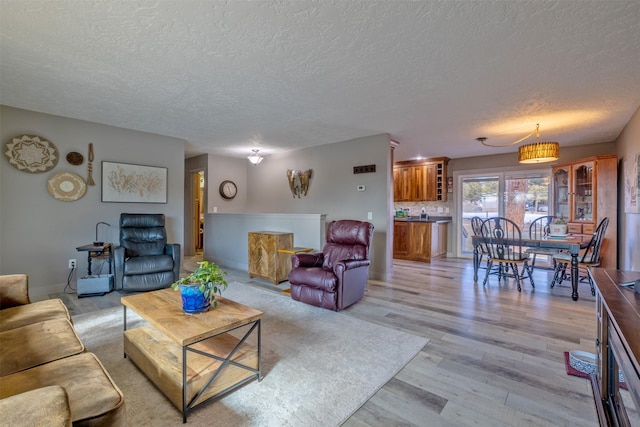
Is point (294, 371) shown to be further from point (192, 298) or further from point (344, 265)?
point (344, 265)

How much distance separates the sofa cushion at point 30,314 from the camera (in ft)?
6.02

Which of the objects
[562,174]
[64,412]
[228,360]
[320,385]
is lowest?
[320,385]

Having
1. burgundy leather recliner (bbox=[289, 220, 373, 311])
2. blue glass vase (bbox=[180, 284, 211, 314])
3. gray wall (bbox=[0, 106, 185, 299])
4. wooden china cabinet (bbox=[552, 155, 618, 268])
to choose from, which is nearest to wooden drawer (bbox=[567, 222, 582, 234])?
wooden china cabinet (bbox=[552, 155, 618, 268])

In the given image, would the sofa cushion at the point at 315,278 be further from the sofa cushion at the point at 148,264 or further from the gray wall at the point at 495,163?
the gray wall at the point at 495,163

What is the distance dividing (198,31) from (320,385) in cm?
254

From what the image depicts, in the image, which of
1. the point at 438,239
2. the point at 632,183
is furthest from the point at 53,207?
the point at 632,183

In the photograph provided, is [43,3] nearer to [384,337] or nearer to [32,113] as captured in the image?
[32,113]

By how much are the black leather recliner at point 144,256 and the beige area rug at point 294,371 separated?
0.58m

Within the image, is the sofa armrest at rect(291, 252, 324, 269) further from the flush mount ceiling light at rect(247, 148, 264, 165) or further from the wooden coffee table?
the flush mount ceiling light at rect(247, 148, 264, 165)

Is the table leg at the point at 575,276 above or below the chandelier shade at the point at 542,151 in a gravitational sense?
below

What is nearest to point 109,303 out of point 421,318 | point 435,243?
point 421,318

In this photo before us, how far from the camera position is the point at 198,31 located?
80.3 inches

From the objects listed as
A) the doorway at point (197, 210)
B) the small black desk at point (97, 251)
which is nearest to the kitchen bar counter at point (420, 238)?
the doorway at point (197, 210)

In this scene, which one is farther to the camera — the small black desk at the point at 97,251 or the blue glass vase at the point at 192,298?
the small black desk at the point at 97,251
